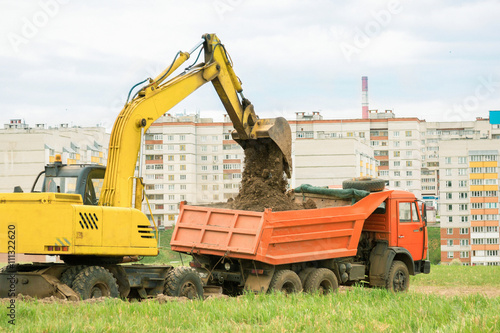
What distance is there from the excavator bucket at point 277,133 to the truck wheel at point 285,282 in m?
2.85

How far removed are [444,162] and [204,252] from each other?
101 meters

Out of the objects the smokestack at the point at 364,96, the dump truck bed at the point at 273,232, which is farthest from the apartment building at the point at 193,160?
the dump truck bed at the point at 273,232

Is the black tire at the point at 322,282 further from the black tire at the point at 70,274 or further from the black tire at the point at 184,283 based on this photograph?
the black tire at the point at 70,274

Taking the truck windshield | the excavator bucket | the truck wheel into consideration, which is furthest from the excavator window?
the excavator bucket

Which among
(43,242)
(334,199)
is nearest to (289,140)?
(334,199)

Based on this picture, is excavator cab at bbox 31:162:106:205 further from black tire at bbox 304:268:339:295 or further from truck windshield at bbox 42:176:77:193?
black tire at bbox 304:268:339:295

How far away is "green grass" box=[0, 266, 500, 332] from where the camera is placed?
8031 mm

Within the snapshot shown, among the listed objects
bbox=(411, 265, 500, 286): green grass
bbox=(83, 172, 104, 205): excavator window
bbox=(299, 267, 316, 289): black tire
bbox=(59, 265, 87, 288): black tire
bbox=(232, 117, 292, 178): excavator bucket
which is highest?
bbox=(232, 117, 292, 178): excavator bucket

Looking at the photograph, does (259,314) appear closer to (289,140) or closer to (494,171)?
(289,140)

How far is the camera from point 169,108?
537 inches

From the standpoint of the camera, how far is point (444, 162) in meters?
109

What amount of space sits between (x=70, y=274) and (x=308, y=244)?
4848 millimetres

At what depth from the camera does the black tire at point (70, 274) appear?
1114 cm

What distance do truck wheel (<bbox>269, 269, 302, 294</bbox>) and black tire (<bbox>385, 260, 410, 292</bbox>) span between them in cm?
299
